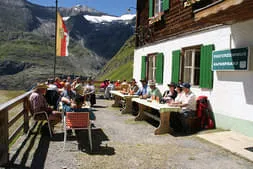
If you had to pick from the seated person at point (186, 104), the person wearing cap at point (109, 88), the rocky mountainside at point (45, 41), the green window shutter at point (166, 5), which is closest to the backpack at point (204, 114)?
the seated person at point (186, 104)

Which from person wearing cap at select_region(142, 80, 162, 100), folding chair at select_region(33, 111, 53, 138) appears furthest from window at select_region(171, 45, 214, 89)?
folding chair at select_region(33, 111, 53, 138)

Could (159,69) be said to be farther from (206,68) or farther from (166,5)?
(206,68)

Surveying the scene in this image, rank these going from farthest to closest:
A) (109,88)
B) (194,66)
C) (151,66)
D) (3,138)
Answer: (109,88)
(151,66)
(194,66)
(3,138)

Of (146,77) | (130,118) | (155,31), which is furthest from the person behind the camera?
(146,77)

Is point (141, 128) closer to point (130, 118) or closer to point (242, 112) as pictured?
→ point (130, 118)

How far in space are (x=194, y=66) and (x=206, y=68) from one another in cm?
83

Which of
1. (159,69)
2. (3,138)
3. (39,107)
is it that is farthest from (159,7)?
(3,138)

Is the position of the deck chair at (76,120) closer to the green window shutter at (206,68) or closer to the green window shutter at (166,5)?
the green window shutter at (206,68)

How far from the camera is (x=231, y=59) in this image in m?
6.05

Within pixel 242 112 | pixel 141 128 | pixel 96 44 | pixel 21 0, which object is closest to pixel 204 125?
pixel 242 112

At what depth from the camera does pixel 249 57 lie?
555 centimetres

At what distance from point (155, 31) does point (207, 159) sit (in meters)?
7.04

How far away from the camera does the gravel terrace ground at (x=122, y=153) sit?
13.8 feet

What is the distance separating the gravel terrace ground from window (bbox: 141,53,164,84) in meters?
3.72
